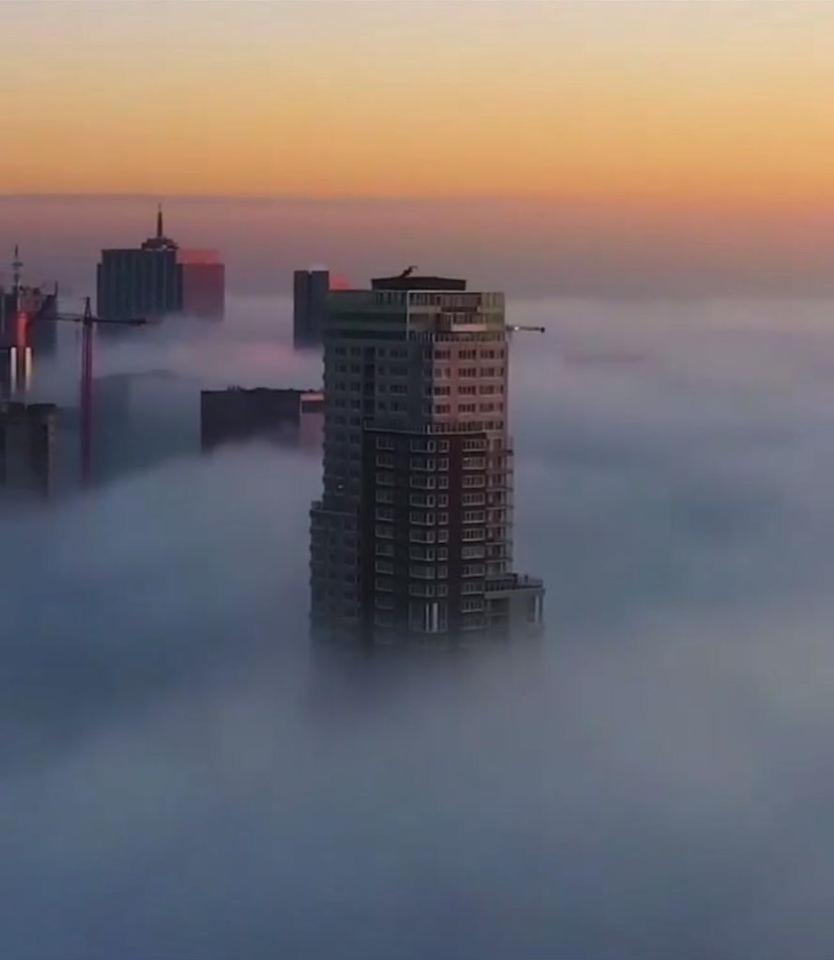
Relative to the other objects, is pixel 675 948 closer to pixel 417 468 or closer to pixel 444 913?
pixel 444 913

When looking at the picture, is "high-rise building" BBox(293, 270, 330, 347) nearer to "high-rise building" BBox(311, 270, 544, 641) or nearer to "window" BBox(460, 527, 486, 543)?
"high-rise building" BBox(311, 270, 544, 641)

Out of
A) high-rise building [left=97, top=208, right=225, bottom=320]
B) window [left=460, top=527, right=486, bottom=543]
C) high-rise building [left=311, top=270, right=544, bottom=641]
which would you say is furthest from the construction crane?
window [left=460, top=527, right=486, bottom=543]

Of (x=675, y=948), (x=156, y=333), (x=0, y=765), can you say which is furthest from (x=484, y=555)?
(x=156, y=333)

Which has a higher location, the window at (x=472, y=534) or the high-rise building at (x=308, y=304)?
the high-rise building at (x=308, y=304)

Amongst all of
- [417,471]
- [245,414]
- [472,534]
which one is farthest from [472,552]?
[245,414]

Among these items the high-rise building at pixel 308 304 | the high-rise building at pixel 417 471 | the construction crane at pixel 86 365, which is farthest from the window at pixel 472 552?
the construction crane at pixel 86 365

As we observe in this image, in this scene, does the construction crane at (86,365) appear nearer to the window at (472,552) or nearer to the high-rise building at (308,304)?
the high-rise building at (308,304)
